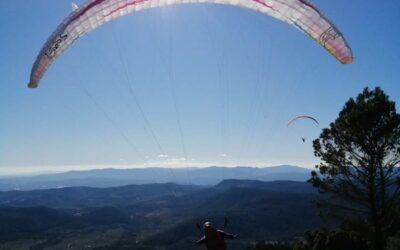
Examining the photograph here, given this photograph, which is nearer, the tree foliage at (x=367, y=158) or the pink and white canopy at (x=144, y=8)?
the pink and white canopy at (x=144, y=8)

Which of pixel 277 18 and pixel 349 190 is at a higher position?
pixel 277 18

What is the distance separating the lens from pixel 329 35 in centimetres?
1706

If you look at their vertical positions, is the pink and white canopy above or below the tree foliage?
above

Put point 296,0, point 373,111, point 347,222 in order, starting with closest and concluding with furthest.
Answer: point 296,0
point 373,111
point 347,222

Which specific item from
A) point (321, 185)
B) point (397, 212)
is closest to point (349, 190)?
point (321, 185)

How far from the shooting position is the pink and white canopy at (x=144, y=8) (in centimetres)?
1659

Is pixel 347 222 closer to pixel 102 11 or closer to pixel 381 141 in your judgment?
pixel 381 141

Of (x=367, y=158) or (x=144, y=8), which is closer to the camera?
(x=144, y=8)

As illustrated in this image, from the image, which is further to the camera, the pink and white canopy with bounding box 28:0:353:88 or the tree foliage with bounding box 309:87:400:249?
the tree foliage with bounding box 309:87:400:249

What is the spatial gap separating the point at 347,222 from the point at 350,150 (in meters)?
6.27

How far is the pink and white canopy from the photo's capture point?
1659 cm

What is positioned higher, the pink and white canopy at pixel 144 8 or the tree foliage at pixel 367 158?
the pink and white canopy at pixel 144 8

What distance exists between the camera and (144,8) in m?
17.5

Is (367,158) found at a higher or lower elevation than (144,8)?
lower
